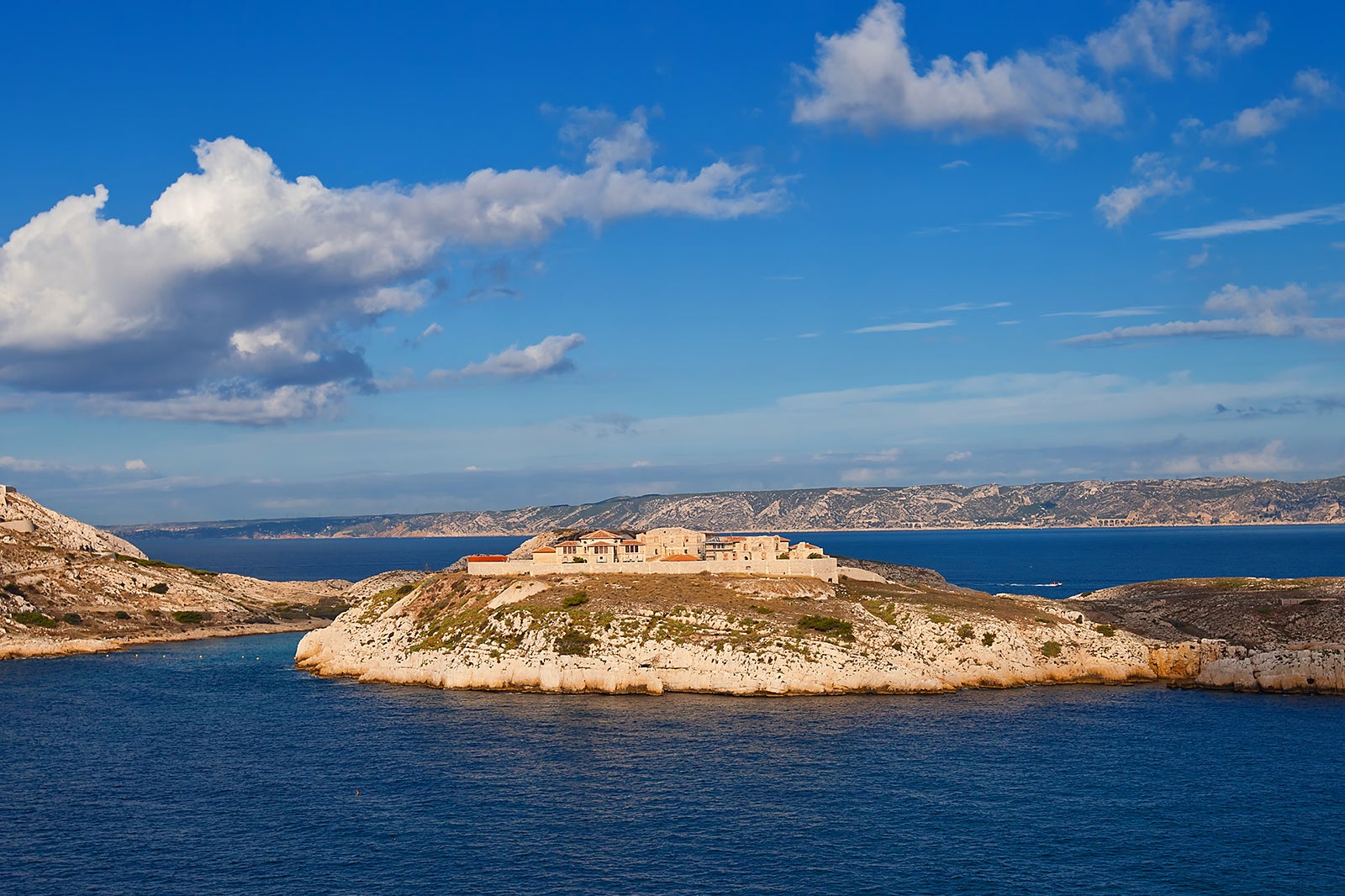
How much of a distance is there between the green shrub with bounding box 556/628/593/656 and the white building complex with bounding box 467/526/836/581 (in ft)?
62.5

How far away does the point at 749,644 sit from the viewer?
10012 cm

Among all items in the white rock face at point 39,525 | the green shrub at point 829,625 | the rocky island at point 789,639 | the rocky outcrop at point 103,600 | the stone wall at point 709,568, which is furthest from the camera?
the white rock face at point 39,525

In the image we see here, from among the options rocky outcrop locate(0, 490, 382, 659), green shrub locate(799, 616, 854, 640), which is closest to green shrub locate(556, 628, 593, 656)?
green shrub locate(799, 616, 854, 640)

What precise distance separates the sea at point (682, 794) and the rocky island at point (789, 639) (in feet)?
11.4

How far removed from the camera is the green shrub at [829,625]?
103625 millimetres

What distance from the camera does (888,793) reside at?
65938 millimetres

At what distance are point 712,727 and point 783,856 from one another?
90.0 feet

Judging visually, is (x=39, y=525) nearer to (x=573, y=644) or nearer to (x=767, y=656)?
(x=573, y=644)

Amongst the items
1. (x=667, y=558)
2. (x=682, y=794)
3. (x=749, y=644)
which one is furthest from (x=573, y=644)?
(x=682, y=794)

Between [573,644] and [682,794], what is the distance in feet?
124

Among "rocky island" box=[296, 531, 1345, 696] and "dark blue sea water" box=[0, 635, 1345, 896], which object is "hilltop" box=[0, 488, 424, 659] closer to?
"rocky island" box=[296, 531, 1345, 696]

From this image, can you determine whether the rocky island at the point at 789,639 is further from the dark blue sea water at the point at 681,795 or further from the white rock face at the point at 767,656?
the dark blue sea water at the point at 681,795

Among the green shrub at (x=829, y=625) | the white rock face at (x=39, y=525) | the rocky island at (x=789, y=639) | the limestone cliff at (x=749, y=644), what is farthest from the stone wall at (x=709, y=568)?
the white rock face at (x=39, y=525)

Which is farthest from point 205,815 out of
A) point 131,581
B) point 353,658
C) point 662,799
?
point 131,581
